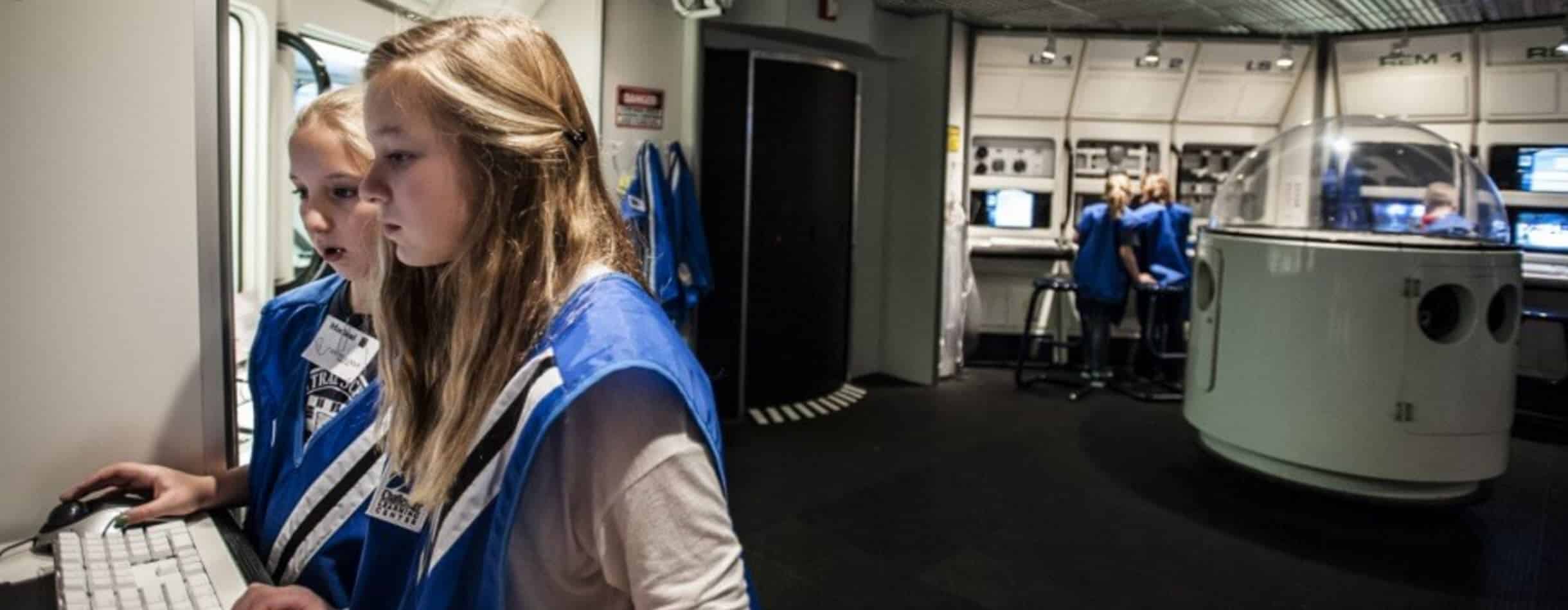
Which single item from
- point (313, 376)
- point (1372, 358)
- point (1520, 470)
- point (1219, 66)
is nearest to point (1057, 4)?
point (1219, 66)

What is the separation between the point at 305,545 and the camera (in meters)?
1.29

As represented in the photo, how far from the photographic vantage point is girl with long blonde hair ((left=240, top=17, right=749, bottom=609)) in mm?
788

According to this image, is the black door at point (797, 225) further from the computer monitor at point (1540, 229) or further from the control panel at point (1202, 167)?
the computer monitor at point (1540, 229)

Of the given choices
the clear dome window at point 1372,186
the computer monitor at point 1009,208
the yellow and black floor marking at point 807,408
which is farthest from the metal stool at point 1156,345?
the yellow and black floor marking at point 807,408

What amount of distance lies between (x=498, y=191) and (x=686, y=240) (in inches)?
174

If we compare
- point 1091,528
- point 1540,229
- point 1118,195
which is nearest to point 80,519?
point 1091,528

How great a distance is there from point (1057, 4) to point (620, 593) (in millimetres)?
6406

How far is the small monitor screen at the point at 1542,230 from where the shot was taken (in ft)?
22.5

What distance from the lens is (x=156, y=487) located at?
144cm

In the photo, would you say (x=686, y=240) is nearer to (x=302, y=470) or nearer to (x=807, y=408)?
(x=807, y=408)

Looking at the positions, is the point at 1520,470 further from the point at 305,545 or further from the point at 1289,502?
the point at 305,545

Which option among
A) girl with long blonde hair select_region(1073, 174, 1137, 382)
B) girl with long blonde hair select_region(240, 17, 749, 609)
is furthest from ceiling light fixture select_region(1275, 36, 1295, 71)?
girl with long blonde hair select_region(240, 17, 749, 609)

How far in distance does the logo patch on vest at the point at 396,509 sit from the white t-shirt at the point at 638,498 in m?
0.21

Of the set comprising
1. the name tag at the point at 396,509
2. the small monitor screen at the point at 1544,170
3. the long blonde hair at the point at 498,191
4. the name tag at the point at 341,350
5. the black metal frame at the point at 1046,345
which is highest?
the small monitor screen at the point at 1544,170
